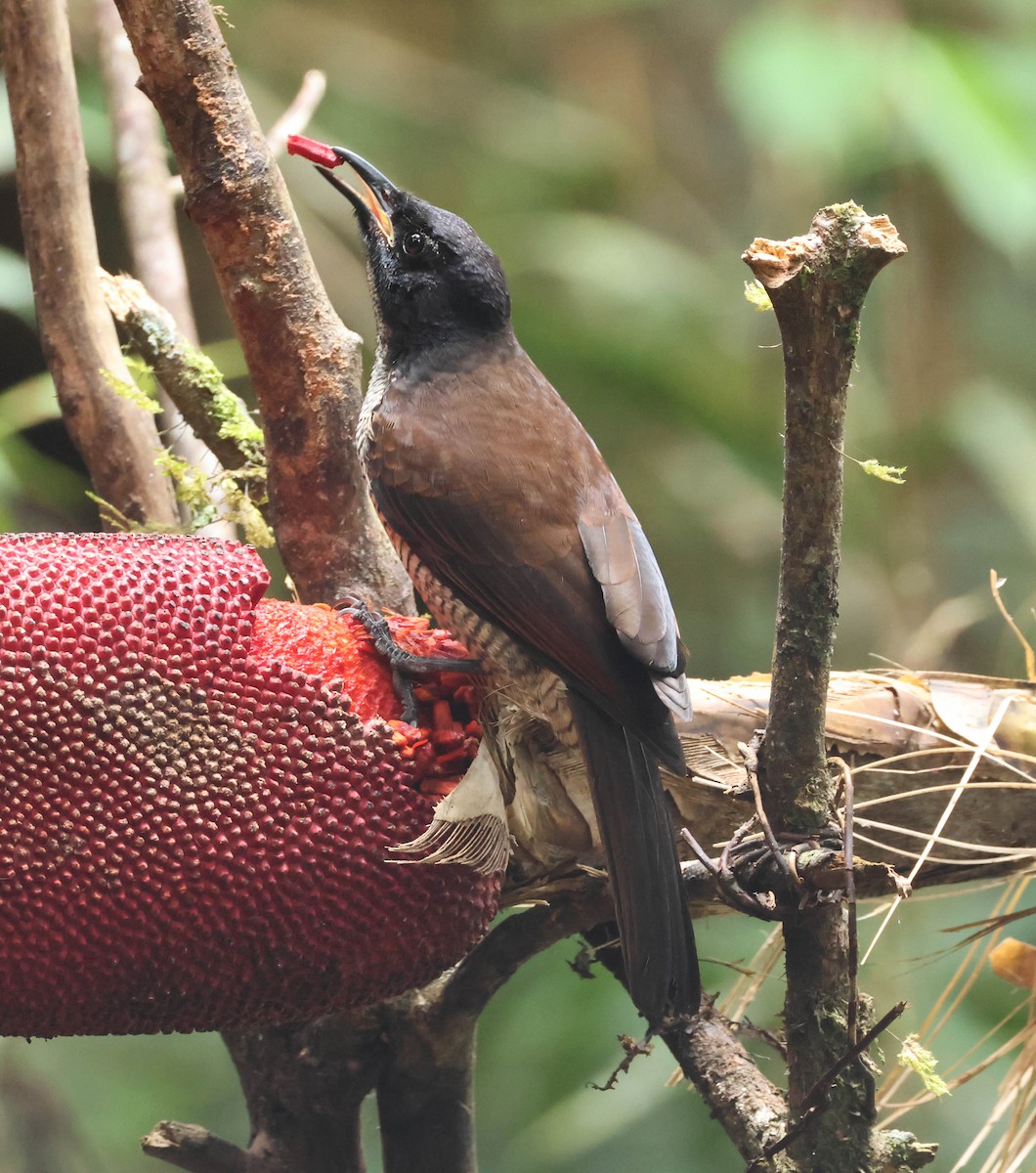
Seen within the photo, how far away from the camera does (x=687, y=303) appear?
110 inches

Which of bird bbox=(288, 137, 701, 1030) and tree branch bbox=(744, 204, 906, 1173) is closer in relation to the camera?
tree branch bbox=(744, 204, 906, 1173)

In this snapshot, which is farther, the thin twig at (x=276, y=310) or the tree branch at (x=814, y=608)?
the thin twig at (x=276, y=310)

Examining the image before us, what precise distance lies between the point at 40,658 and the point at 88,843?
14 cm

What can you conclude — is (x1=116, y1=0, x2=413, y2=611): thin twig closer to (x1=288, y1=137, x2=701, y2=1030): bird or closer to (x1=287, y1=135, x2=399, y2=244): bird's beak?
(x1=288, y1=137, x2=701, y2=1030): bird

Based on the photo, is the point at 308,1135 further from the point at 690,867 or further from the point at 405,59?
the point at 405,59

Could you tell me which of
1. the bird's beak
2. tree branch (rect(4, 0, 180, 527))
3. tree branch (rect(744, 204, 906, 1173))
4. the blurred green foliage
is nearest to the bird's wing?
tree branch (rect(744, 204, 906, 1173))

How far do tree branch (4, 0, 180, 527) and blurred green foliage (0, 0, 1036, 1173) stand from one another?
369mm

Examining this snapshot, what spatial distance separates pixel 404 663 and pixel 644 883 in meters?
0.26

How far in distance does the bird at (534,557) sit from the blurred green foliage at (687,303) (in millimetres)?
584

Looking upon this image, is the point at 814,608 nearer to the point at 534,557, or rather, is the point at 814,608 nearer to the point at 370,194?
the point at 534,557

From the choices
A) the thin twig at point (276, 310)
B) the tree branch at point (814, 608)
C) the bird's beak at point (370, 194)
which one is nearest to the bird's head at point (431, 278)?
the bird's beak at point (370, 194)

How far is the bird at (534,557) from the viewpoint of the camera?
3.43 feet

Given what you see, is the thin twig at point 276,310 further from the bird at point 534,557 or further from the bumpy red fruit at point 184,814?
the bumpy red fruit at point 184,814

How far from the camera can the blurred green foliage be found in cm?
212
